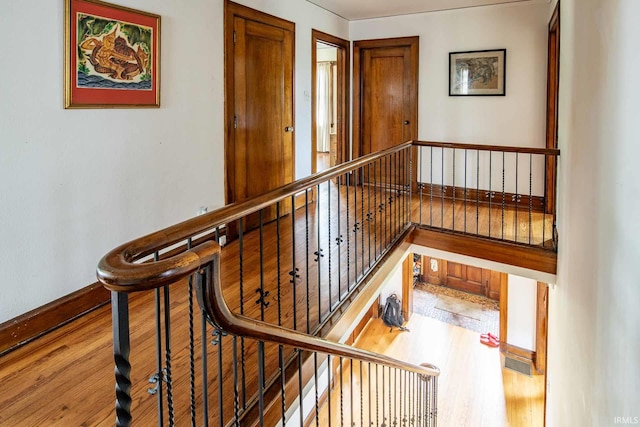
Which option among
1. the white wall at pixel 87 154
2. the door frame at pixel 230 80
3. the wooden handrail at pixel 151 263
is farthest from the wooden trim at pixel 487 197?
the wooden handrail at pixel 151 263

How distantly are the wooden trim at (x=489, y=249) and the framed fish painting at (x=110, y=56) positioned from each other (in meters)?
2.76

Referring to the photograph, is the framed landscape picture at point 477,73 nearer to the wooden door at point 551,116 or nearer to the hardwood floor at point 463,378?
the wooden door at point 551,116

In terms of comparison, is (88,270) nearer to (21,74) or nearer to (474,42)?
(21,74)

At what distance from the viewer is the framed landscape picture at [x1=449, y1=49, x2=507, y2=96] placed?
4785mm

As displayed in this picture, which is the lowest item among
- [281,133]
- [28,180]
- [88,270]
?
[88,270]

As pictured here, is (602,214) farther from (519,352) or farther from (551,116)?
(519,352)

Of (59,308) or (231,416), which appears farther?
(59,308)

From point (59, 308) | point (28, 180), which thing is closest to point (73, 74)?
point (28, 180)

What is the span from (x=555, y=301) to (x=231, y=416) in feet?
10.3

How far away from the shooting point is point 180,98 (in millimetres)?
3092

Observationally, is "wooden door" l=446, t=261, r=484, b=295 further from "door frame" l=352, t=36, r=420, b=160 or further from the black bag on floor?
"door frame" l=352, t=36, r=420, b=160

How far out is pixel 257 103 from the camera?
3.99 meters

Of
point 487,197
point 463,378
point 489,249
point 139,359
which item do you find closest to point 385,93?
point 487,197

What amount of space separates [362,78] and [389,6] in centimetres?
102
